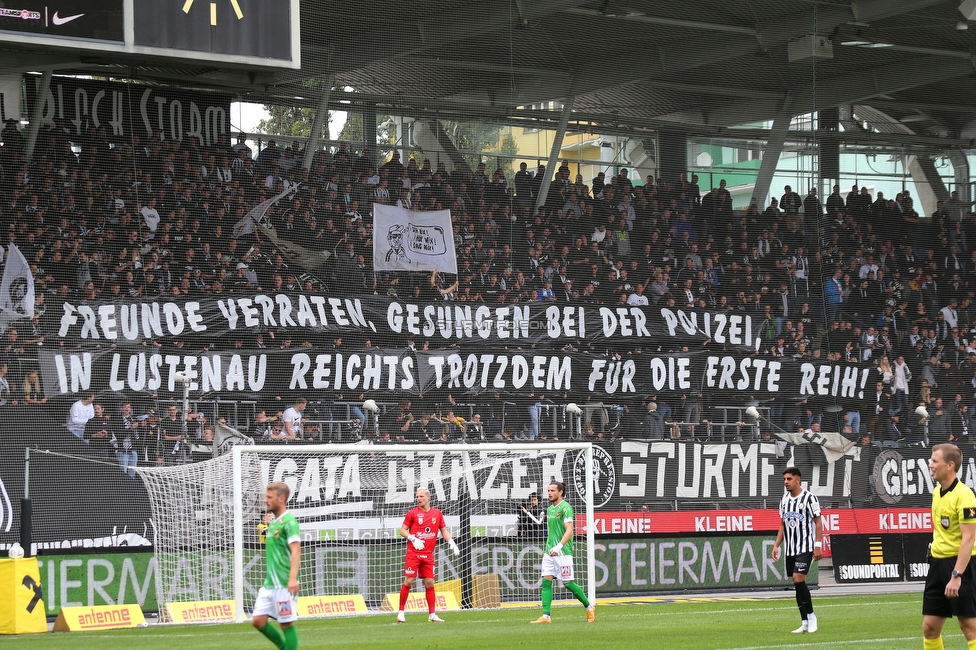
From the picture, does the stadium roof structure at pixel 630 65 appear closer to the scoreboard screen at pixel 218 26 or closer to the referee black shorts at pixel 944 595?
the scoreboard screen at pixel 218 26

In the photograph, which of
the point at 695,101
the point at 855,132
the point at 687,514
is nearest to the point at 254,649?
the point at 687,514

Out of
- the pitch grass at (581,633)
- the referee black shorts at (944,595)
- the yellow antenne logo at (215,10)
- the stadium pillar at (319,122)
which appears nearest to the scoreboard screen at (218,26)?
the yellow antenne logo at (215,10)

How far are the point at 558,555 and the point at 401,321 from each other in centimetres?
815

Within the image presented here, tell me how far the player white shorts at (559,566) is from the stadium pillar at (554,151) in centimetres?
1116

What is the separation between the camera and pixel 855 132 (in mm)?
30766

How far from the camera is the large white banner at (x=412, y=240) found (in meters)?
23.2

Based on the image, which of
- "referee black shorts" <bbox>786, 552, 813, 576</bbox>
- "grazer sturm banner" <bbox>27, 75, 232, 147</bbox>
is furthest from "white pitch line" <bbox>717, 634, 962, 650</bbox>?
"grazer sturm banner" <bbox>27, 75, 232, 147</bbox>

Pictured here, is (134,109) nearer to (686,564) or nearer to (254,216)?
(254,216)

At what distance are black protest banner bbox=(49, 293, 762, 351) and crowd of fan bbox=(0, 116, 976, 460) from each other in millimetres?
283

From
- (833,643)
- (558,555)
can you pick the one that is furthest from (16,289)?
(833,643)

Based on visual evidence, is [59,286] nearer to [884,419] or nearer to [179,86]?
[179,86]

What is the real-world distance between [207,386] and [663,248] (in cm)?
1035

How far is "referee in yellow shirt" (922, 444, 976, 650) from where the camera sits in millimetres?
→ 8555

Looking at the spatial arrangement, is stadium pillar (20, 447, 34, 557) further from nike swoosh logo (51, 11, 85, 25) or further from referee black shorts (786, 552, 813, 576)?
referee black shorts (786, 552, 813, 576)
